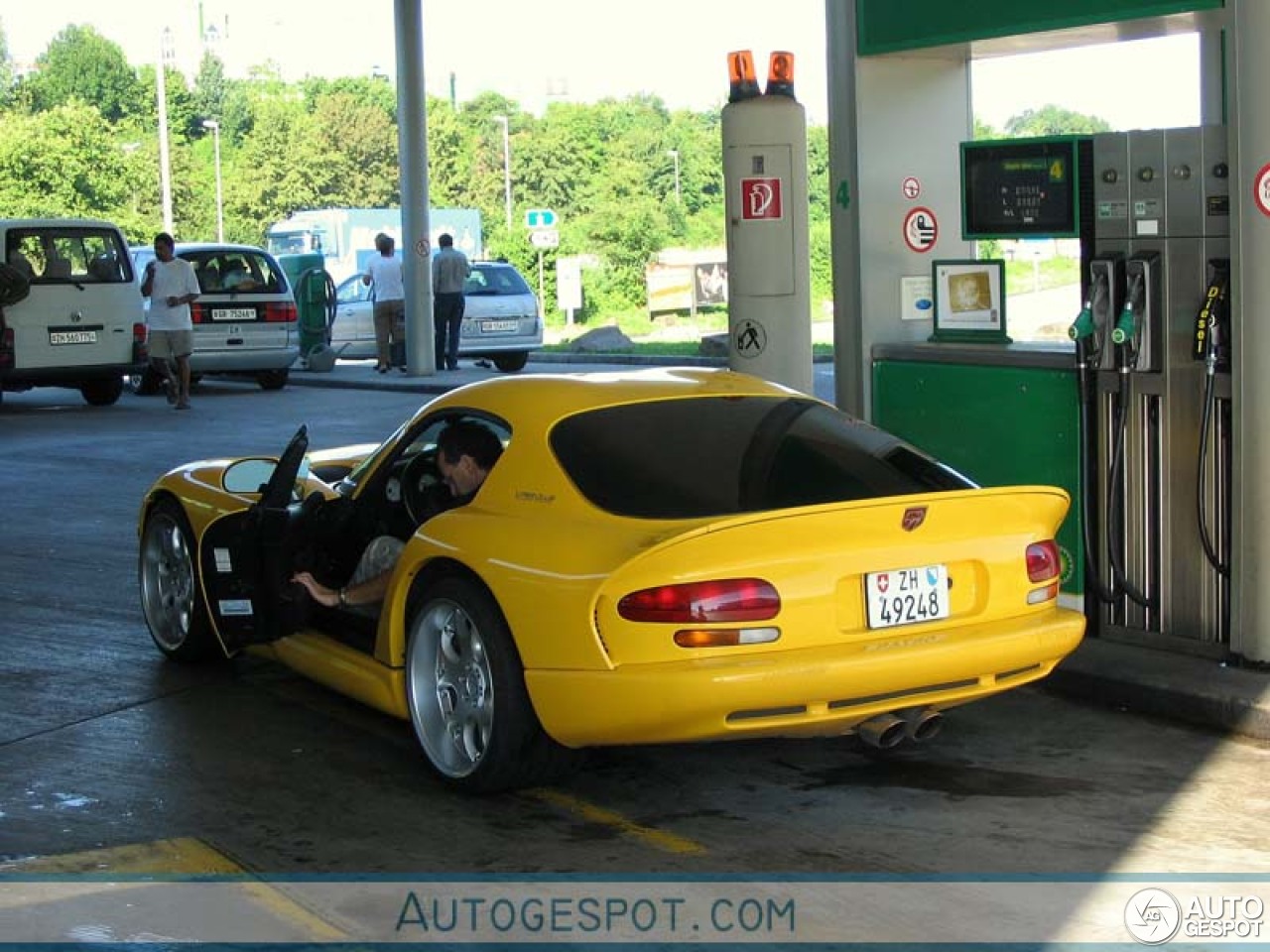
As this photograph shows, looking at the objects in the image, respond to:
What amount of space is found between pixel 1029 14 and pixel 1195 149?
1082mm

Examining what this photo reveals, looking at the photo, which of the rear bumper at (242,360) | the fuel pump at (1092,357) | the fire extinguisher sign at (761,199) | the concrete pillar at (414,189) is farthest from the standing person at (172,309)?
the fuel pump at (1092,357)

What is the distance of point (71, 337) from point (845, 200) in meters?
13.3

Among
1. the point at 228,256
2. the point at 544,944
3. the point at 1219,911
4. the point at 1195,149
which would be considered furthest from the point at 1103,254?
the point at 228,256

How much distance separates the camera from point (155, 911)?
492 cm

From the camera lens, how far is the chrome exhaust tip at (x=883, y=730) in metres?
5.71

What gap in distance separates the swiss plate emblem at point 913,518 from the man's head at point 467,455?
57.5 inches

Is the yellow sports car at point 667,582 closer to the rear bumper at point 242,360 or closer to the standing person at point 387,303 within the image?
the rear bumper at point 242,360

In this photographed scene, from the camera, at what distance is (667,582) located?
17.4 ft

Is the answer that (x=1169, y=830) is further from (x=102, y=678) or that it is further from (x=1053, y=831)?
(x=102, y=678)

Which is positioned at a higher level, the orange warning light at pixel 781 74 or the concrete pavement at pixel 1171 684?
the orange warning light at pixel 781 74

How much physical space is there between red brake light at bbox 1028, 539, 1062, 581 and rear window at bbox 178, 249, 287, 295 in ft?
58.4

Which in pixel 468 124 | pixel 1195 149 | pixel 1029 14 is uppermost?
pixel 468 124

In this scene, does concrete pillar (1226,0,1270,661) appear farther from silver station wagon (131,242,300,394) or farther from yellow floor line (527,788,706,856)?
silver station wagon (131,242,300,394)
